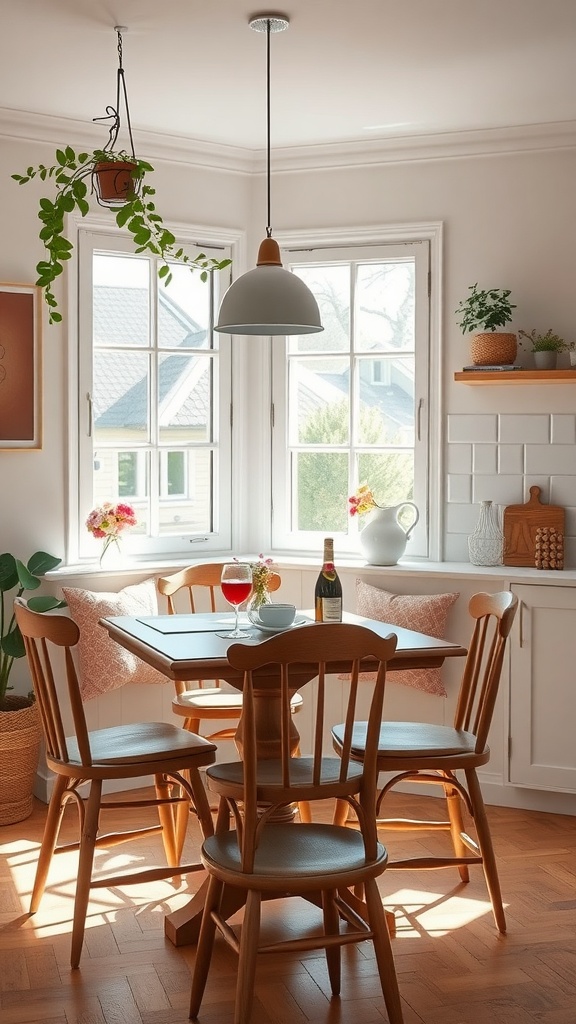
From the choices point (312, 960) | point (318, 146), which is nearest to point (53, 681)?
point (312, 960)

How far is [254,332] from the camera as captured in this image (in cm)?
346

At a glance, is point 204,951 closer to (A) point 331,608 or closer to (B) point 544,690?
(A) point 331,608

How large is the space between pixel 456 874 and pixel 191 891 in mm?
884

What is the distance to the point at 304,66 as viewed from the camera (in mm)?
3732

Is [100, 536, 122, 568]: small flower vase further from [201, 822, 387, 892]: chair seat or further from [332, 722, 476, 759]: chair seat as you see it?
[201, 822, 387, 892]: chair seat

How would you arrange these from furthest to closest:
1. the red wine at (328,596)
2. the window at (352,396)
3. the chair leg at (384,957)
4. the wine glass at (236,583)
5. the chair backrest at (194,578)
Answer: the window at (352,396) < the chair backrest at (194,578) < the red wine at (328,596) < the wine glass at (236,583) < the chair leg at (384,957)

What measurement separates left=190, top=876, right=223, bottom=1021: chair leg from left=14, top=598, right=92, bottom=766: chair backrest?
528 mm

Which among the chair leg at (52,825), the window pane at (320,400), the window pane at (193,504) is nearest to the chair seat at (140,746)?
the chair leg at (52,825)

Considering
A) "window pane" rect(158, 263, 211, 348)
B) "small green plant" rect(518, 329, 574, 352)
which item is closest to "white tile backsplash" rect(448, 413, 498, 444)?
"small green plant" rect(518, 329, 574, 352)

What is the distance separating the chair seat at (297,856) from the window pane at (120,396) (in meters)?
2.36

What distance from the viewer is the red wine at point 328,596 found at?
3219 millimetres

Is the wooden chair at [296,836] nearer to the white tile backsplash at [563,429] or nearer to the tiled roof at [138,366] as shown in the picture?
the white tile backsplash at [563,429]

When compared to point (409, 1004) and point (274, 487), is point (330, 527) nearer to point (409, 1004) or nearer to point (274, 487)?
point (274, 487)

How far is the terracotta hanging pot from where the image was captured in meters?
3.56
